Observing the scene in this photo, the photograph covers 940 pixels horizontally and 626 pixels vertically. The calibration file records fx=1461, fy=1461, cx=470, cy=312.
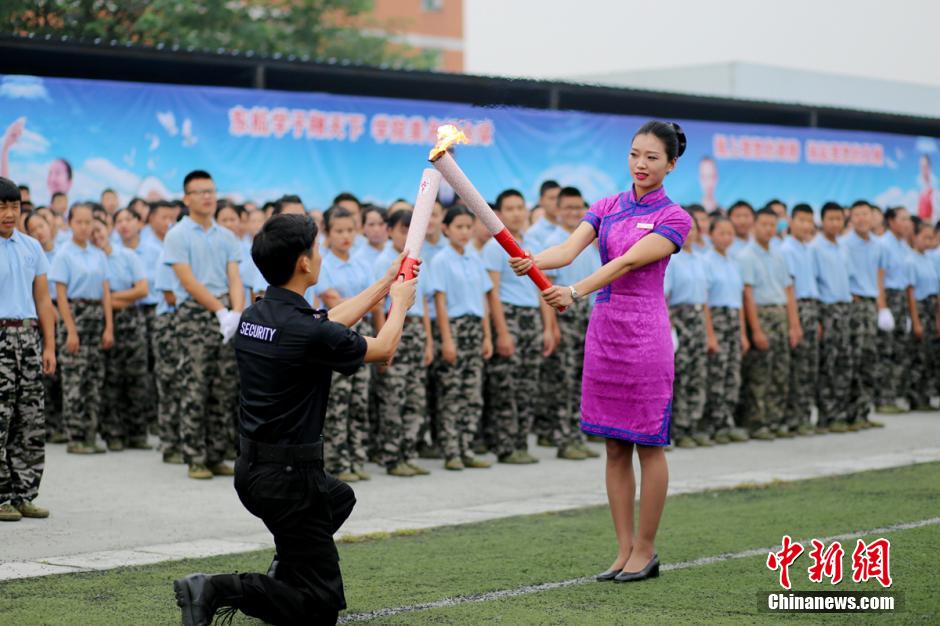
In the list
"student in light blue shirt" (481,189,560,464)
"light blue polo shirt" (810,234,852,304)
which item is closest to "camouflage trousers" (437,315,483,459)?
"student in light blue shirt" (481,189,560,464)

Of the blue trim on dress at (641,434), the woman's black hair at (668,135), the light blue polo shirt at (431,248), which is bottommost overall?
the blue trim on dress at (641,434)

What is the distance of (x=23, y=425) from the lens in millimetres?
9422

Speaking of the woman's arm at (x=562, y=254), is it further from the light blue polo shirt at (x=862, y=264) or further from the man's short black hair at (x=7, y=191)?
the light blue polo shirt at (x=862, y=264)

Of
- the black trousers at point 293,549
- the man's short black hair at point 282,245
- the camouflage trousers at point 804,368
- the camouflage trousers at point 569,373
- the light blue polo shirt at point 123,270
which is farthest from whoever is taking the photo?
the camouflage trousers at point 804,368

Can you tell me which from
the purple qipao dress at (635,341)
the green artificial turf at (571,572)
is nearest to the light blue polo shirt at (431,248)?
the green artificial turf at (571,572)

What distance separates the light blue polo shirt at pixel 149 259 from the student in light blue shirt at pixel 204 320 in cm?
213

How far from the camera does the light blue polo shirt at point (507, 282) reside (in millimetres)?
12805

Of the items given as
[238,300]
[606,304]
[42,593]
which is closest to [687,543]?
[606,304]

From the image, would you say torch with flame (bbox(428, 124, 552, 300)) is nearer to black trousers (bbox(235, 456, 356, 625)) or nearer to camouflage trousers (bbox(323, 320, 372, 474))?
black trousers (bbox(235, 456, 356, 625))

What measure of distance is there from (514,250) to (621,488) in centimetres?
137

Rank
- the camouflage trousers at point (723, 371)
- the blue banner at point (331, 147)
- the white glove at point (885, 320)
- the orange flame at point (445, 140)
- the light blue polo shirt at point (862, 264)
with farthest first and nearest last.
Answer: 1. the white glove at point (885, 320)
2. the light blue polo shirt at point (862, 264)
3. the blue banner at point (331, 147)
4. the camouflage trousers at point (723, 371)
5. the orange flame at point (445, 140)

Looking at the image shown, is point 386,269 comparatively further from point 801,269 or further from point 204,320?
point 801,269

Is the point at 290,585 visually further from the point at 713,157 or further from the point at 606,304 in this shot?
the point at 713,157

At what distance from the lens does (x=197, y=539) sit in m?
8.84
